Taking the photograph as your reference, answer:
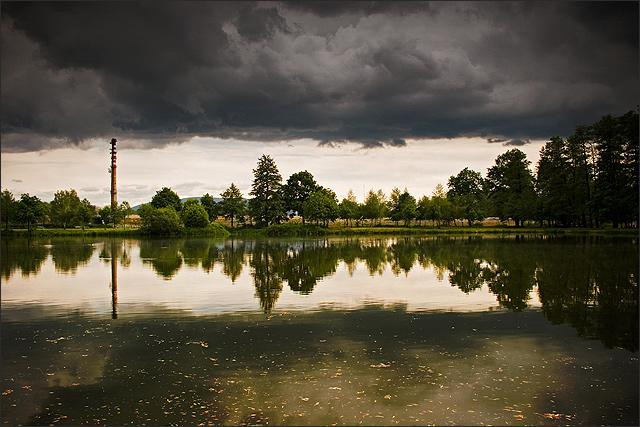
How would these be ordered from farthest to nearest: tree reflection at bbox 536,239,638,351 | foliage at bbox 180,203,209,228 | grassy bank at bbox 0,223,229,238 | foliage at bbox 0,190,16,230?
foliage at bbox 0,190,16,230 < foliage at bbox 180,203,209,228 < grassy bank at bbox 0,223,229,238 < tree reflection at bbox 536,239,638,351

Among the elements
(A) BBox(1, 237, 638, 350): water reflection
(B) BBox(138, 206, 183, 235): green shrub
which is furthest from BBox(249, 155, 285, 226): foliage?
(A) BBox(1, 237, 638, 350): water reflection

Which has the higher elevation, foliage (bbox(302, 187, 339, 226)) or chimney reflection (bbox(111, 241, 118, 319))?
foliage (bbox(302, 187, 339, 226))

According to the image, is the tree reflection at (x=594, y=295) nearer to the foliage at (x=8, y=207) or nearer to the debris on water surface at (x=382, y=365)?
the debris on water surface at (x=382, y=365)

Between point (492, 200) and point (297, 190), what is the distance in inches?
1995

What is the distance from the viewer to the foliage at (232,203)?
450 feet

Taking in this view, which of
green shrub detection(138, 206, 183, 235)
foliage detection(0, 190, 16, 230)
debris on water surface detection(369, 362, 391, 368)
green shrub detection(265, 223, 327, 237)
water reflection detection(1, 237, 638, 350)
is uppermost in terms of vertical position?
foliage detection(0, 190, 16, 230)

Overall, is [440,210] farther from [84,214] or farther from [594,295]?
[594,295]

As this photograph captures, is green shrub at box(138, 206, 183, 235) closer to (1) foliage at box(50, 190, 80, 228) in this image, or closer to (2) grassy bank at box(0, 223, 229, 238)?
(2) grassy bank at box(0, 223, 229, 238)

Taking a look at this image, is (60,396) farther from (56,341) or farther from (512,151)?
(512,151)

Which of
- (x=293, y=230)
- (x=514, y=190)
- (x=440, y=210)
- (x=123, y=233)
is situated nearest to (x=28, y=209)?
(x=123, y=233)

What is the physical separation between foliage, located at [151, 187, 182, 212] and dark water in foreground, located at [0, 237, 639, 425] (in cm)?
11867

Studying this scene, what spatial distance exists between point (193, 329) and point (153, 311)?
449 centimetres

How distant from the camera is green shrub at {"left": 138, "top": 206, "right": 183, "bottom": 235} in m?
106

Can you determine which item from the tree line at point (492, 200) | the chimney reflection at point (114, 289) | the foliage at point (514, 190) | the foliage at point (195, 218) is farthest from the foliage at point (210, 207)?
the chimney reflection at point (114, 289)
